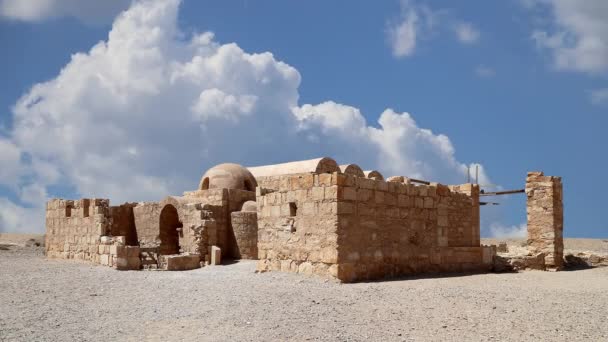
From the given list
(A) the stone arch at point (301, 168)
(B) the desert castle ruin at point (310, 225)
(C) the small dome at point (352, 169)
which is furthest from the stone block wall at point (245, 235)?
(C) the small dome at point (352, 169)

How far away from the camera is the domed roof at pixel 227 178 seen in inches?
728

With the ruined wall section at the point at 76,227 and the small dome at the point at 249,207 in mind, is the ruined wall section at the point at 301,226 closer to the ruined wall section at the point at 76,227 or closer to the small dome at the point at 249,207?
the small dome at the point at 249,207

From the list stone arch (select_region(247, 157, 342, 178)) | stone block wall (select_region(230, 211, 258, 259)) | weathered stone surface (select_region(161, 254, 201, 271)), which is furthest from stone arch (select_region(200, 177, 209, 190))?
weathered stone surface (select_region(161, 254, 201, 271))

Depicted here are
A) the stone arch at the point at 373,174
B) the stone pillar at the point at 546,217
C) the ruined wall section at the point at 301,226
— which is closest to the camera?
the ruined wall section at the point at 301,226

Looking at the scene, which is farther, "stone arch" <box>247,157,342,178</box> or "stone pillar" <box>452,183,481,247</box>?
"stone arch" <box>247,157,342,178</box>

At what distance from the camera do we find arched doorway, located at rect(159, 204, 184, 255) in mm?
17516

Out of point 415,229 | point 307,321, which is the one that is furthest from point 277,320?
point 415,229

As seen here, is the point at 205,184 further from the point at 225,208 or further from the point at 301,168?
the point at 301,168

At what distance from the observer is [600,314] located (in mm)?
7129

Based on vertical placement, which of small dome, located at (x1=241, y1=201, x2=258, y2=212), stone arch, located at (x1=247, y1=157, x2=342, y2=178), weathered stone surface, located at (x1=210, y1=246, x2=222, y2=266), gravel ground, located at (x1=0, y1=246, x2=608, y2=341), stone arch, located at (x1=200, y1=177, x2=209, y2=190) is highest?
stone arch, located at (x1=247, y1=157, x2=342, y2=178)

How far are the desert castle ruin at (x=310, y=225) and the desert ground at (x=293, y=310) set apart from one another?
25.9 inches

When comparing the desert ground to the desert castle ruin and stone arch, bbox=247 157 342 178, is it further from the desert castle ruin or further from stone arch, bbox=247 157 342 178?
stone arch, bbox=247 157 342 178

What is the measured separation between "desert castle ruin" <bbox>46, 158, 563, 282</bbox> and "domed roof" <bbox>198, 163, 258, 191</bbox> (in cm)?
4

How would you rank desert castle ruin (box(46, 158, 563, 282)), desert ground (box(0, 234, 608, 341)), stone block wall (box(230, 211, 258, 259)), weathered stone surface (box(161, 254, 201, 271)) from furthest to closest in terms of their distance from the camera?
stone block wall (box(230, 211, 258, 259)) < weathered stone surface (box(161, 254, 201, 271)) < desert castle ruin (box(46, 158, 563, 282)) < desert ground (box(0, 234, 608, 341))
